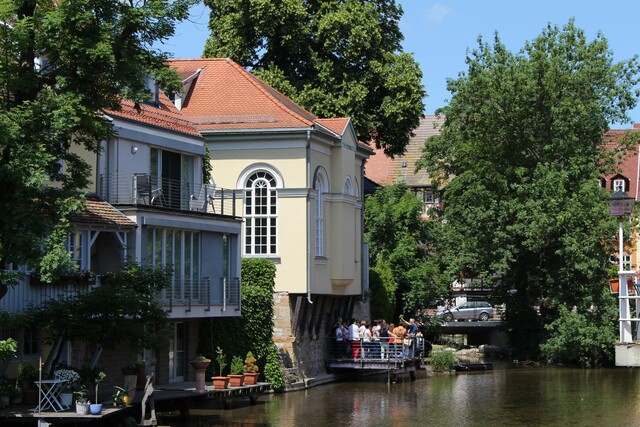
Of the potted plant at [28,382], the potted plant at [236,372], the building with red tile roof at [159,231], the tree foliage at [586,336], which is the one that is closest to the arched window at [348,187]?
the building with red tile roof at [159,231]

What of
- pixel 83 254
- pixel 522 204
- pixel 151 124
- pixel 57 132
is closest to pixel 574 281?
pixel 522 204

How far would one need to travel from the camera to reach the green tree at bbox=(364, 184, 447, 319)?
182 feet

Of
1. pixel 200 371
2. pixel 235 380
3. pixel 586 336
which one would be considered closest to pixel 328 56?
pixel 586 336

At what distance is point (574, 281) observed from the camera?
185 ft

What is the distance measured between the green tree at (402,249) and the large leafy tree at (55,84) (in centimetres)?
2990

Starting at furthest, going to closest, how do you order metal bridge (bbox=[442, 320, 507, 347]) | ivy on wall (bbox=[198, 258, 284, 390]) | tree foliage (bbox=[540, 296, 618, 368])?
1. metal bridge (bbox=[442, 320, 507, 347])
2. tree foliage (bbox=[540, 296, 618, 368])
3. ivy on wall (bbox=[198, 258, 284, 390])

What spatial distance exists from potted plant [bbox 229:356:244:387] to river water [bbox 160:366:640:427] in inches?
26.0

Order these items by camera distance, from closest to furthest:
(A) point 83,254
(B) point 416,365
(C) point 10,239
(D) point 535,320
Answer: (C) point 10,239 → (A) point 83,254 → (B) point 416,365 → (D) point 535,320

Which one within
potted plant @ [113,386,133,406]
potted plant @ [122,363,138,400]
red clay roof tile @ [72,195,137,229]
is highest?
red clay roof tile @ [72,195,137,229]

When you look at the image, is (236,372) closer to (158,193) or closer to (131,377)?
(158,193)

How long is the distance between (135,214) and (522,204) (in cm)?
2724

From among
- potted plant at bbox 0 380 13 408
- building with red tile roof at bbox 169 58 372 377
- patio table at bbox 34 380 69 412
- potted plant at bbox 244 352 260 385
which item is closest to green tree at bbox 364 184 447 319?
building with red tile roof at bbox 169 58 372 377

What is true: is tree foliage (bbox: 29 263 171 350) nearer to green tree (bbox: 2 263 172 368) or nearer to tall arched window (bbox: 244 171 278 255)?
green tree (bbox: 2 263 172 368)

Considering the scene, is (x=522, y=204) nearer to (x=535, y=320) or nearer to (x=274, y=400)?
(x=535, y=320)
